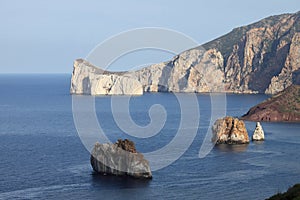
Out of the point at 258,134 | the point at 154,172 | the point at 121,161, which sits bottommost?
the point at 154,172

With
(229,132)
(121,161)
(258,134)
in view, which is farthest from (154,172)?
(258,134)

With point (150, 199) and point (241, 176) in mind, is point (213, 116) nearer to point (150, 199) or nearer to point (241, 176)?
point (241, 176)

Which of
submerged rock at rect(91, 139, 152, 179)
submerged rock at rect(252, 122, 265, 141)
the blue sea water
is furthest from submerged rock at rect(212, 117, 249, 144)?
submerged rock at rect(91, 139, 152, 179)

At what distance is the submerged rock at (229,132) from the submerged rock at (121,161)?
43.7 metres

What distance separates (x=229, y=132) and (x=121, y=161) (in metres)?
46.9

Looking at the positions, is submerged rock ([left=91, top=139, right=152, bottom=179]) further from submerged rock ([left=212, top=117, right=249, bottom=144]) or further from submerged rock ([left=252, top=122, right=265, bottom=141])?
submerged rock ([left=252, top=122, right=265, bottom=141])

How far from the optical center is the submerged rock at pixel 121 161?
9950cm

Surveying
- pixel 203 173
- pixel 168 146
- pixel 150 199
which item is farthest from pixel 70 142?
pixel 150 199

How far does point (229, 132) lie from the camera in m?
142

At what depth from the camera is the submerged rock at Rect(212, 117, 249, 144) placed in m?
141

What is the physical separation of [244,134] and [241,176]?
129ft

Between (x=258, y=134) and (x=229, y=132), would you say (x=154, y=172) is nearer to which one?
(x=229, y=132)

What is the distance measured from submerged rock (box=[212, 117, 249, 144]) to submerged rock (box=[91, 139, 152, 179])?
4367 centimetres

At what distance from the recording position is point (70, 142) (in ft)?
461
